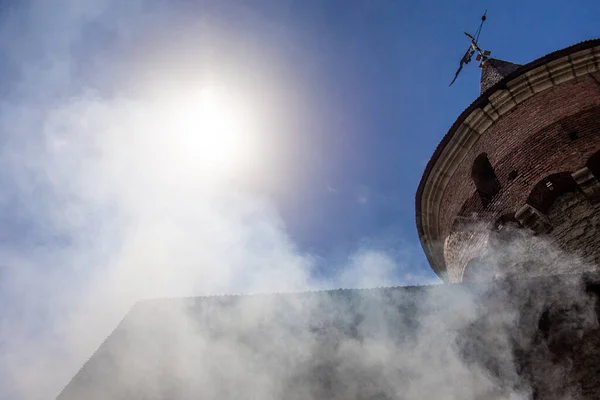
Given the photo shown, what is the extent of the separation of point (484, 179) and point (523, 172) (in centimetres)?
111

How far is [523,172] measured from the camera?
6883mm

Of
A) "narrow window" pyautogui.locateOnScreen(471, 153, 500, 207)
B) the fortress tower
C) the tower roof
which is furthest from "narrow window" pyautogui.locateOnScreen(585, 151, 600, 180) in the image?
the tower roof

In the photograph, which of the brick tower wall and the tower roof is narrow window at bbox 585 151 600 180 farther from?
the tower roof

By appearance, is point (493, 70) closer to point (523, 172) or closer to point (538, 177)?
point (523, 172)

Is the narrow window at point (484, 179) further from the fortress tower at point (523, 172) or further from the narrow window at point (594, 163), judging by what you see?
the narrow window at point (594, 163)

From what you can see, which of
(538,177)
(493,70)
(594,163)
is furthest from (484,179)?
(493,70)

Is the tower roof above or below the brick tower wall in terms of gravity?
above

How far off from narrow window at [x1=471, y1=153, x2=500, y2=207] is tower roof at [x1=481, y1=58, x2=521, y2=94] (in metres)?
3.36

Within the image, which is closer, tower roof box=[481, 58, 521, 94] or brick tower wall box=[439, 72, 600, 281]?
brick tower wall box=[439, 72, 600, 281]

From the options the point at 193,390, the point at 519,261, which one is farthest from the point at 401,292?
the point at 519,261

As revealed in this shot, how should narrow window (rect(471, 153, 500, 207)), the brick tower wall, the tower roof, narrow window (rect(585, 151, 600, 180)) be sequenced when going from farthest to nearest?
the tower roof
narrow window (rect(471, 153, 500, 207))
narrow window (rect(585, 151, 600, 180))
the brick tower wall

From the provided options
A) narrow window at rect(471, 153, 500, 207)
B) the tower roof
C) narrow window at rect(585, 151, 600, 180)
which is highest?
the tower roof

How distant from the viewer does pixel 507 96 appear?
7.74 meters

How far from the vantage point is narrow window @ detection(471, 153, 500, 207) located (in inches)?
299
